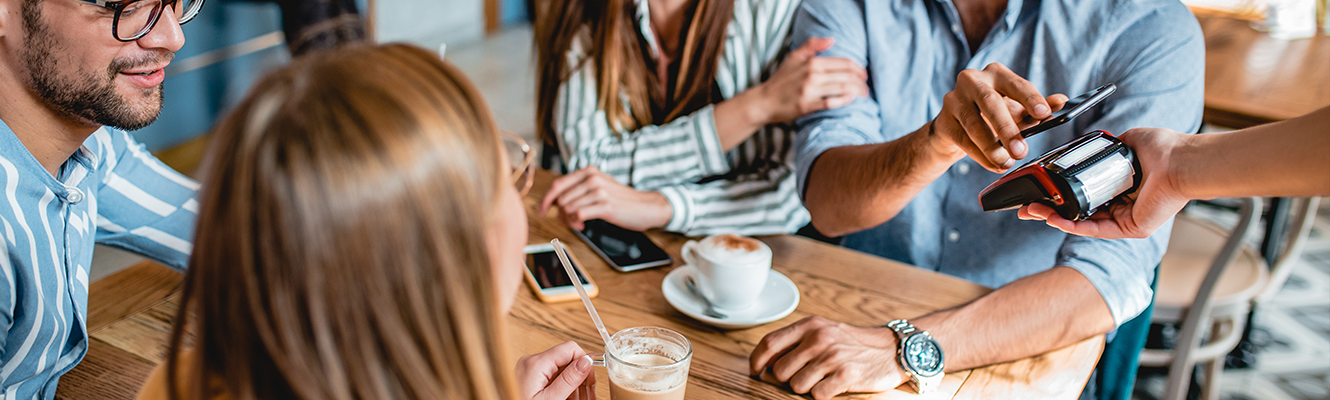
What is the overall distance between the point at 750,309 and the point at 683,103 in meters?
0.66

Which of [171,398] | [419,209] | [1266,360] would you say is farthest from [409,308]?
[1266,360]

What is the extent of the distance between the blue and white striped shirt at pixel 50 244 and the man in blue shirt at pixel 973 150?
744 mm

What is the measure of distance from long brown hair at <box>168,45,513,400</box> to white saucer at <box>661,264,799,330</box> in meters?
0.45

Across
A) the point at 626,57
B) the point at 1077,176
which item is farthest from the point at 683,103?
the point at 1077,176

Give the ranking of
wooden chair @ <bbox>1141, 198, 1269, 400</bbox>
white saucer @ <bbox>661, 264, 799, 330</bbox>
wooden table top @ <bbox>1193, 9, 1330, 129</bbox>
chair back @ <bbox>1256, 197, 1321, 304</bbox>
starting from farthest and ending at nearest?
wooden table top @ <bbox>1193, 9, 1330, 129</bbox>, chair back @ <bbox>1256, 197, 1321, 304</bbox>, wooden chair @ <bbox>1141, 198, 1269, 400</bbox>, white saucer @ <bbox>661, 264, 799, 330</bbox>

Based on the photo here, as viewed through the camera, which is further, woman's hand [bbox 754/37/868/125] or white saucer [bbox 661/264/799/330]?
woman's hand [bbox 754/37/868/125]

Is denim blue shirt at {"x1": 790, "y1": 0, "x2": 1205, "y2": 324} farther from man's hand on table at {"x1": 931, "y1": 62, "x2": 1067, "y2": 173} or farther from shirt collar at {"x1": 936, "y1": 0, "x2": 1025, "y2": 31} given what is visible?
man's hand on table at {"x1": 931, "y1": 62, "x2": 1067, "y2": 173}

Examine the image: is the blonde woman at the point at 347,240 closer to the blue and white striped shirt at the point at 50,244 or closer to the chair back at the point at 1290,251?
the blue and white striped shirt at the point at 50,244

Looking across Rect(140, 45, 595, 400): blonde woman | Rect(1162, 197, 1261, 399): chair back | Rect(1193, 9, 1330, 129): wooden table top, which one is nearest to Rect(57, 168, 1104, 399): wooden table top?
Rect(140, 45, 595, 400): blonde woman

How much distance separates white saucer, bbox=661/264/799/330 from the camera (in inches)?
37.7

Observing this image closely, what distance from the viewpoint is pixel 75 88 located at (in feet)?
2.81

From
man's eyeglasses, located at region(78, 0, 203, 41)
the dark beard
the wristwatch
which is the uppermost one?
man's eyeglasses, located at region(78, 0, 203, 41)

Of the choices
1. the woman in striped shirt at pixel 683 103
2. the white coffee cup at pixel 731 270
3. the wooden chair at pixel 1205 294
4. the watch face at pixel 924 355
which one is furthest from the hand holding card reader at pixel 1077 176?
the wooden chair at pixel 1205 294

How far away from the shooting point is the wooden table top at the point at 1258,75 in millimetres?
1959
